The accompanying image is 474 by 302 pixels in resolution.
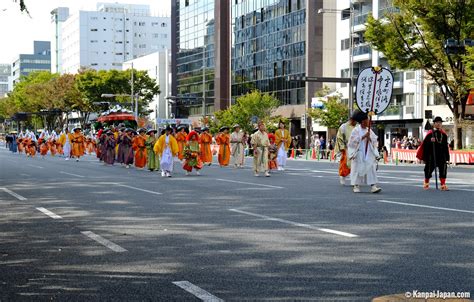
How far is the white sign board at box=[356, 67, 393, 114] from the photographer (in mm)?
27711

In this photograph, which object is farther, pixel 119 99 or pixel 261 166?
pixel 119 99

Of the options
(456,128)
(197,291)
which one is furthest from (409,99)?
(197,291)

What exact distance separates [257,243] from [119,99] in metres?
72.5

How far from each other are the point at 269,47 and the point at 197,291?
7056 cm

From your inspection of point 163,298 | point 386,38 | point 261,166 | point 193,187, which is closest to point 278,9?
point 386,38

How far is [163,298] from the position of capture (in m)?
5.74

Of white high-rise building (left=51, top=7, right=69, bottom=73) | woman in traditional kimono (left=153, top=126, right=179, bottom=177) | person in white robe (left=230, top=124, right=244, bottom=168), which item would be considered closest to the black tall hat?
woman in traditional kimono (left=153, top=126, right=179, bottom=177)

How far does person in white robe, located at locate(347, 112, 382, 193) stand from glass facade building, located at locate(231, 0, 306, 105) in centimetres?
5031

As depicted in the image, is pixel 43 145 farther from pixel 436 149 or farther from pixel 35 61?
pixel 35 61

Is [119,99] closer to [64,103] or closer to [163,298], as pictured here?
[64,103]

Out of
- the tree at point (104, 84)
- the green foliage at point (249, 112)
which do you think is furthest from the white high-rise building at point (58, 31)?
the green foliage at point (249, 112)

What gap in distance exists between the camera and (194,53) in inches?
3743

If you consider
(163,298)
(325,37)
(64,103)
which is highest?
(325,37)

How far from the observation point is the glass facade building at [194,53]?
89688 mm
